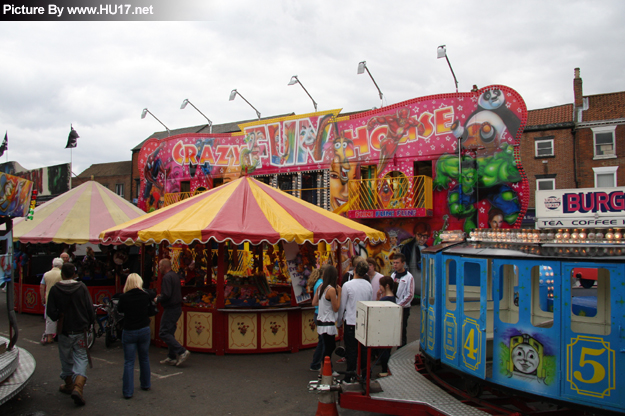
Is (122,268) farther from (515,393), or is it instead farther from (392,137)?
(515,393)

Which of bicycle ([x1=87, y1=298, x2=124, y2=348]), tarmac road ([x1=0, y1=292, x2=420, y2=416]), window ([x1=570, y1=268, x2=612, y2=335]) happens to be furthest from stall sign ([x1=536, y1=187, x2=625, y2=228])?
bicycle ([x1=87, y1=298, x2=124, y2=348])

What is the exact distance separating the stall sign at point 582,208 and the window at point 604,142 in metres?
22.6

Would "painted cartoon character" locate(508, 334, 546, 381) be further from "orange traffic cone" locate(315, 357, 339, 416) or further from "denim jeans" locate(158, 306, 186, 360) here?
"denim jeans" locate(158, 306, 186, 360)

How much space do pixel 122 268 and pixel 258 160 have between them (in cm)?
816

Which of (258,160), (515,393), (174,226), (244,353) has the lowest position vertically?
(244,353)

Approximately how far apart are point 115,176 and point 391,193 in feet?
108

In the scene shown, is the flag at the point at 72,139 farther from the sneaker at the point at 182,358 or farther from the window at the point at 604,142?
the window at the point at 604,142

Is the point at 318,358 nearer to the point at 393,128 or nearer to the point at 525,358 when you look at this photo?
the point at 525,358

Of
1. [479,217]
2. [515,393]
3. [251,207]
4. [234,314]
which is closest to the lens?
[515,393]

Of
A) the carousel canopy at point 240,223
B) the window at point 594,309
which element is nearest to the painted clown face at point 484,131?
the carousel canopy at point 240,223

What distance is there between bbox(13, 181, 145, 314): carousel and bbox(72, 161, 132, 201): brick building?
23500 millimetres

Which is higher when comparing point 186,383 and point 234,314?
point 234,314

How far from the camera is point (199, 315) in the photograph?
895 cm

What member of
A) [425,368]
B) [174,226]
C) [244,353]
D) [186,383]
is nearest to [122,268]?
[174,226]
